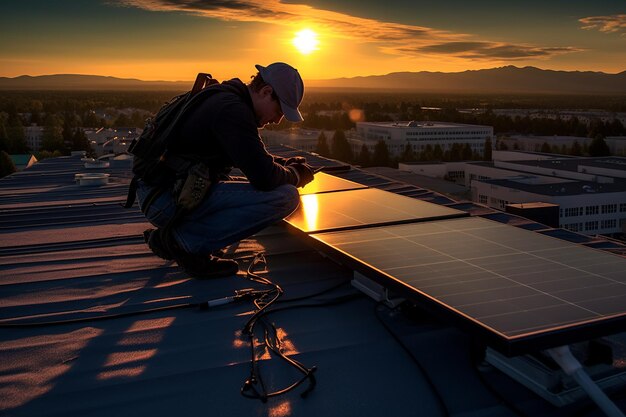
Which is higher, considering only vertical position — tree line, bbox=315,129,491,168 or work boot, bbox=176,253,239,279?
work boot, bbox=176,253,239,279

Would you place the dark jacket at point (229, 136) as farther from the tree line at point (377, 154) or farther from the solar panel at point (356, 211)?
the tree line at point (377, 154)

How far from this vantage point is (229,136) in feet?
13.3

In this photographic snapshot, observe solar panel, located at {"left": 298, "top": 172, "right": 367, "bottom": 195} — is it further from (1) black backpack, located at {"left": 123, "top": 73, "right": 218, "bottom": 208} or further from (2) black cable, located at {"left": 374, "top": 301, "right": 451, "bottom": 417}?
(2) black cable, located at {"left": 374, "top": 301, "right": 451, "bottom": 417}

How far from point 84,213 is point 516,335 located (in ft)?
20.2

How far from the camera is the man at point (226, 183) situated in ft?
13.5

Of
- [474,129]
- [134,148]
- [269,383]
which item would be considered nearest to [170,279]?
[134,148]

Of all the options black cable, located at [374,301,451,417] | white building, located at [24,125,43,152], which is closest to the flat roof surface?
black cable, located at [374,301,451,417]

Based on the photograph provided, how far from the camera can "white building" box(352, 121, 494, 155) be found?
75188 millimetres

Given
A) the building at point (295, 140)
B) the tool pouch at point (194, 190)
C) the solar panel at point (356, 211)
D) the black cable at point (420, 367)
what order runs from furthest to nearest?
the building at point (295, 140) → the solar panel at point (356, 211) → the tool pouch at point (194, 190) → the black cable at point (420, 367)

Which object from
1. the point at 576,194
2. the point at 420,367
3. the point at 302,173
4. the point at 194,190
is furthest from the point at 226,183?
the point at 576,194

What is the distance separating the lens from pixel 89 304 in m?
3.91

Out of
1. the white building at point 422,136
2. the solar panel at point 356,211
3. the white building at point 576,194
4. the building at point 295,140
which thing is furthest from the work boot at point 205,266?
the white building at point 422,136

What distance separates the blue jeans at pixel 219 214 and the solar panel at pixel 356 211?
292 mm

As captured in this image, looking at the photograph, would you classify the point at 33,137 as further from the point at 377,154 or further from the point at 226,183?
the point at 226,183
